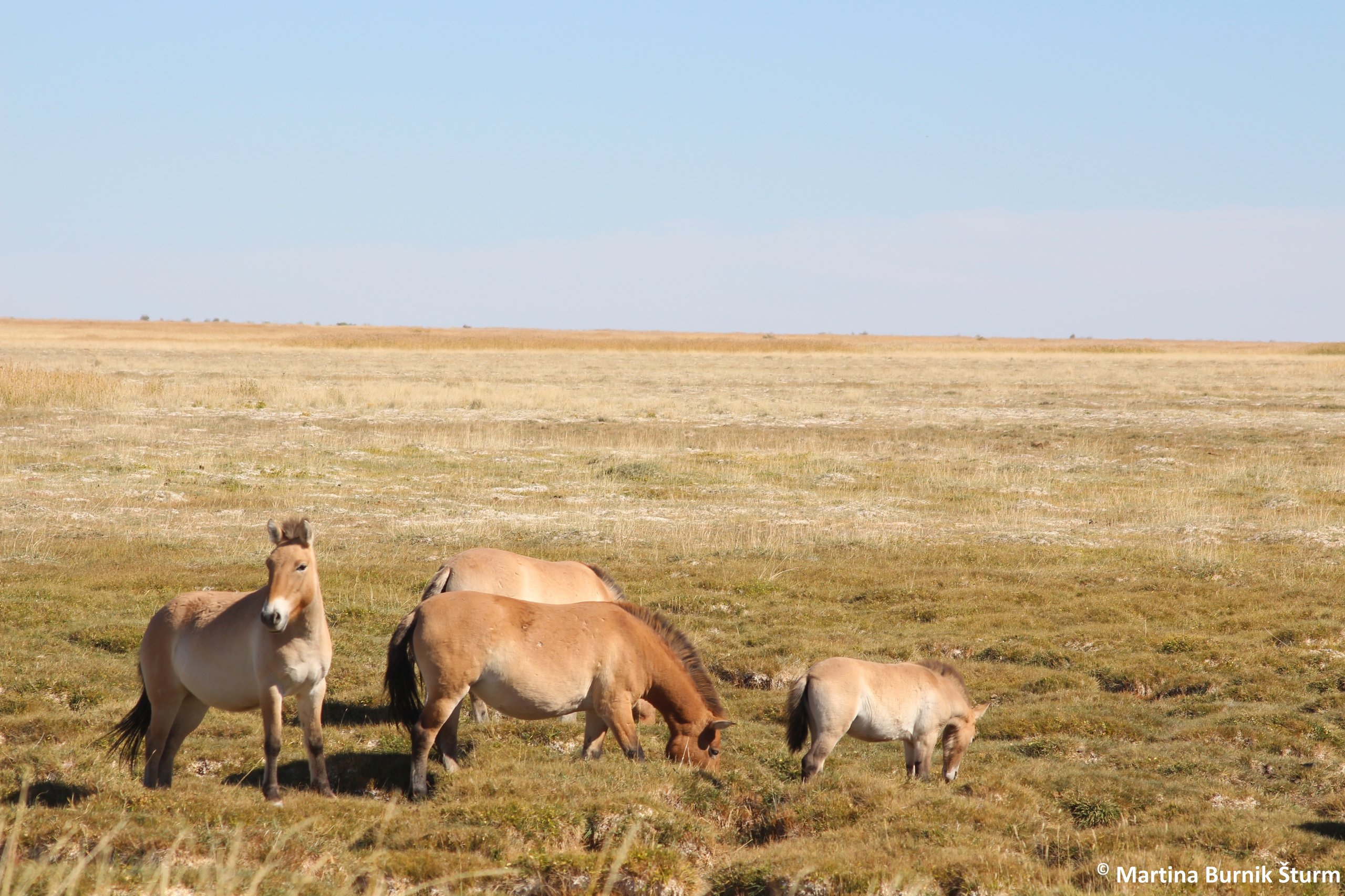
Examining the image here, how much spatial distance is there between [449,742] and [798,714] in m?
2.90

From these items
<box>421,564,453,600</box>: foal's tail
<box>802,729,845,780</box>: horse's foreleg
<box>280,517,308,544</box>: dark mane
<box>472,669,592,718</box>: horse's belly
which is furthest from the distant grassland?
<box>280,517,308,544</box>: dark mane

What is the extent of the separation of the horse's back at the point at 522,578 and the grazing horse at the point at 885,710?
8.03 feet

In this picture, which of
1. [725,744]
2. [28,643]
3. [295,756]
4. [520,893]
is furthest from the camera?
[28,643]

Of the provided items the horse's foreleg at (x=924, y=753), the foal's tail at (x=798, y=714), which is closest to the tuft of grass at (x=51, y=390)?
the foal's tail at (x=798, y=714)

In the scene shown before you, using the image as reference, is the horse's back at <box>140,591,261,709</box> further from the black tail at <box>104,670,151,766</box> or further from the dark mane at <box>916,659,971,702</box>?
the dark mane at <box>916,659,971,702</box>

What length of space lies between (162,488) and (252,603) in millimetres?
17360

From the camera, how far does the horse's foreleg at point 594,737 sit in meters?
9.05

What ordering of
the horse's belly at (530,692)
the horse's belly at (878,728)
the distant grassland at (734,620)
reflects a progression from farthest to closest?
the horse's belly at (878,728), the horse's belly at (530,692), the distant grassland at (734,620)

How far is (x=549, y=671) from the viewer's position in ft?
27.3

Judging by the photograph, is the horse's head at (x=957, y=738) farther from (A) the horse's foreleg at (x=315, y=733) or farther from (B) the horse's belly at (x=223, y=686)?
(B) the horse's belly at (x=223, y=686)

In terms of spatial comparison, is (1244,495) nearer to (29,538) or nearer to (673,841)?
(673,841)

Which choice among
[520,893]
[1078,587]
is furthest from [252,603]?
[1078,587]

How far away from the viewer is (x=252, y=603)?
7703 millimetres

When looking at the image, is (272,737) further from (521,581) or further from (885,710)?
(885,710)
